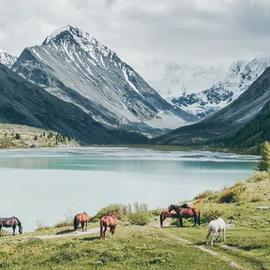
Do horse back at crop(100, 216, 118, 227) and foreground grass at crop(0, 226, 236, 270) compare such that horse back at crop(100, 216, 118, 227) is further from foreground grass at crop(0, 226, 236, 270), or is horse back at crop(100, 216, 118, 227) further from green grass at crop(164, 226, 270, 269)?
green grass at crop(164, 226, 270, 269)

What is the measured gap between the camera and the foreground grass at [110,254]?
3162cm

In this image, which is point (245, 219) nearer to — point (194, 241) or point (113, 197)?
point (194, 241)

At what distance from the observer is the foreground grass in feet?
104

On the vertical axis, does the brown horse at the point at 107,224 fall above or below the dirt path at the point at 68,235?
above

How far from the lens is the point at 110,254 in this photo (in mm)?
33438

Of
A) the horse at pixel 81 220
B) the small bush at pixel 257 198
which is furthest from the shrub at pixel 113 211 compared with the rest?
the small bush at pixel 257 198

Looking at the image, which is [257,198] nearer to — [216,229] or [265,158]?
[216,229]

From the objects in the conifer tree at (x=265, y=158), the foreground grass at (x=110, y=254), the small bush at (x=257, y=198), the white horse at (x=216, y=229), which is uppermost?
the conifer tree at (x=265, y=158)

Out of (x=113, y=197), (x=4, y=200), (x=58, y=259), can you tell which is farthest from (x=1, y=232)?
(x=113, y=197)

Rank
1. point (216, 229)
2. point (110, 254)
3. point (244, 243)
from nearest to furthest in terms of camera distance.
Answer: point (110, 254) → point (244, 243) → point (216, 229)

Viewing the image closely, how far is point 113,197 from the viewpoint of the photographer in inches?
3755

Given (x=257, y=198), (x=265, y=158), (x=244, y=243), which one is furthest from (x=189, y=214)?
(x=265, y=158)

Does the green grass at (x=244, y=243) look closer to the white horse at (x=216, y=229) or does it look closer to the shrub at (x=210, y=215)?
the white horse at (x=216, y=229)

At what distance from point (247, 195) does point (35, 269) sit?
29.6m
